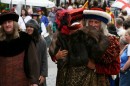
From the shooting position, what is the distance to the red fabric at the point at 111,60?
19.5 feet

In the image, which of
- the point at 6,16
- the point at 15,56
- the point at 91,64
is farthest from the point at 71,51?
the point at 6,16

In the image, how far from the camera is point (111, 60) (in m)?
5.95

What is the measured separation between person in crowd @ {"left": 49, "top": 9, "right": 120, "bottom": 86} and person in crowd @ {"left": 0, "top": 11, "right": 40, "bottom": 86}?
1.60ft

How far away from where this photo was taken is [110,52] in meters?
5.95

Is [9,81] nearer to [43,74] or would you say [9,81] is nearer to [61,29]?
[61,29]

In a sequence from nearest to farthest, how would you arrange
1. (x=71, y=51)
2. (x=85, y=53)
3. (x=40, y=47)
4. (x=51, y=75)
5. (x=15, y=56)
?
(x=85, y=53) → (x=71, y=51) → (x=15, y=56) → (x=40, y=47) → (x=51, y=75)

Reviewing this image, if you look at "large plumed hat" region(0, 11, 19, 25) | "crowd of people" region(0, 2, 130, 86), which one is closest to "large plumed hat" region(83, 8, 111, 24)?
"crowd of people" region(0, 2, 130, 86)

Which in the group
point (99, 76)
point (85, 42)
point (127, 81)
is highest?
point (85, 42)

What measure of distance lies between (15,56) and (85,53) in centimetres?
105

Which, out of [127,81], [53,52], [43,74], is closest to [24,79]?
[53,52]

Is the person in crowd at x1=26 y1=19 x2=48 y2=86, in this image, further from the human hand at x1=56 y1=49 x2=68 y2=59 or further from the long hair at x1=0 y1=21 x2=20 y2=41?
the human hand at x1=56 y1=49 x2=68 y2=59

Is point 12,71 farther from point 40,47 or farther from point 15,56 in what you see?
point 40,47

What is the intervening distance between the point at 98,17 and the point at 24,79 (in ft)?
4.26

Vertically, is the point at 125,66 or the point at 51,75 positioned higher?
the point at 125,66
